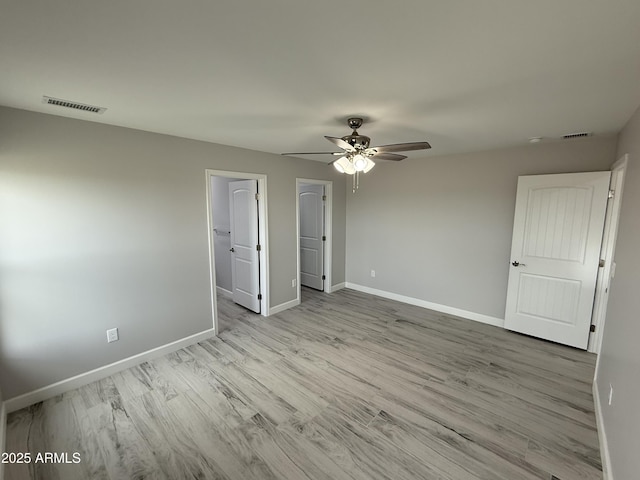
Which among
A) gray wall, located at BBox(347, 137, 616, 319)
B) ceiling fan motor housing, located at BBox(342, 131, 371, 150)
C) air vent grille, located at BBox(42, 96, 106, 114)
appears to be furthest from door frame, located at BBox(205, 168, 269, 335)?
gray wall, located at BBox(347, 137, 616, 319)

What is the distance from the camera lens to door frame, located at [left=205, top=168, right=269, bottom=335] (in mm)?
3343

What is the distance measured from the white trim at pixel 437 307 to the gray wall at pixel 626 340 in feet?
4.61

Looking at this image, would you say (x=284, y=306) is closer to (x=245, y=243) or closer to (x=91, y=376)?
(x=245, y=243)

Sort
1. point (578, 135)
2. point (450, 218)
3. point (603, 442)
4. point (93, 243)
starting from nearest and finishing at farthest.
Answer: point (603, 442) → point (93, 243) → point (578, 135) → point (450, 218)

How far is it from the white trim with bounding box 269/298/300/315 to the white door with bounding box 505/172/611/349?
9.86 ft

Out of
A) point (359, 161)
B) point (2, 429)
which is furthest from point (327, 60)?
point (2, 429)

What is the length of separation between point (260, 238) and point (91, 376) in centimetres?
230

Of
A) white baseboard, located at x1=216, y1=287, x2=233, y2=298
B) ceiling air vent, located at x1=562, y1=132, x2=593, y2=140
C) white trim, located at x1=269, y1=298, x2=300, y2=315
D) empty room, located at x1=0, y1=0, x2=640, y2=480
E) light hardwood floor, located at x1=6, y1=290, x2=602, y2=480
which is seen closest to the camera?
empty room, located at x1=0, y1=0, x2=640, y2=480

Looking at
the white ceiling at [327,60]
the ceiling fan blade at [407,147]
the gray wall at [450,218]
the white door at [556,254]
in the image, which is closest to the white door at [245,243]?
the white ceiling at [327,60]

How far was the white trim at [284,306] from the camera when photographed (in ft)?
13.8

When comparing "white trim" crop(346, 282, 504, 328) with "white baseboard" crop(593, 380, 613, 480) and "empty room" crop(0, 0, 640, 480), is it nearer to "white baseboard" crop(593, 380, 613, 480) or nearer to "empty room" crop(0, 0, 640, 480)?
"empty room" crop(0, 0, 640, 480)

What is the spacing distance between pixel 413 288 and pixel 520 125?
9.12ft

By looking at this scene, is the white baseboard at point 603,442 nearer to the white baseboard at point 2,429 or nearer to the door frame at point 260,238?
the door frame at point 260,238

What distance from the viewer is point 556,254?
325cm
